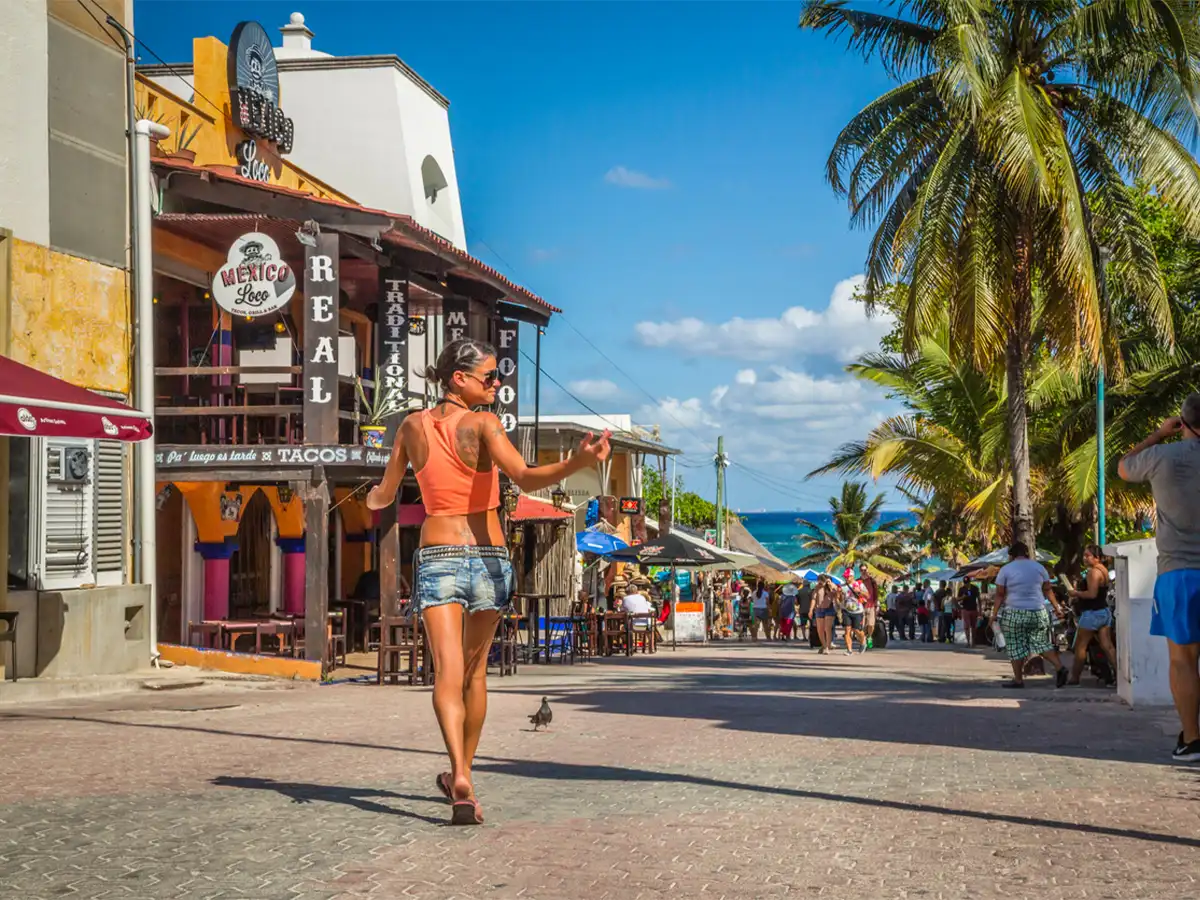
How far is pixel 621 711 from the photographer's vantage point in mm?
12359

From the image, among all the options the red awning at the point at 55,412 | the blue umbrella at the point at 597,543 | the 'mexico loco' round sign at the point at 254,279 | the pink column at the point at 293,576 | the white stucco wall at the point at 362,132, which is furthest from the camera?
the white stucco wall at the point at 362,132

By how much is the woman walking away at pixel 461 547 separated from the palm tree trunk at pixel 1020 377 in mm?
15169

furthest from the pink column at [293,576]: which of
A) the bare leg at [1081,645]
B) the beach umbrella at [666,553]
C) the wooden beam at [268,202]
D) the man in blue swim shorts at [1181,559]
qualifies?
the man in blue swim shorts at [1181,559]

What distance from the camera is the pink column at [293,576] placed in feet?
73.9

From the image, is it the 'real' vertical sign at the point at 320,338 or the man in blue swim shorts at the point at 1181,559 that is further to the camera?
the 'real' vertical sign at the point at 320,338

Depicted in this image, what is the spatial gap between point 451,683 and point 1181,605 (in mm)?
3908

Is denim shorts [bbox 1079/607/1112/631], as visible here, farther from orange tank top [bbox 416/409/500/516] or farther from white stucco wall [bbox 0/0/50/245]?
white stucco wall [bbox 0/0/50/245]

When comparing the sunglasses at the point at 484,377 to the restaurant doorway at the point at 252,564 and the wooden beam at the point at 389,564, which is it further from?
the restaurant doorway at the point at 252,564

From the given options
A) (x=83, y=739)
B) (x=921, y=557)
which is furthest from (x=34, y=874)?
(x=921, y=557)

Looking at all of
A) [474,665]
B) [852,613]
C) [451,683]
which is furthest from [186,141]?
[852,613]

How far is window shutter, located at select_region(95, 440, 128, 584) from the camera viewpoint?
15516mm

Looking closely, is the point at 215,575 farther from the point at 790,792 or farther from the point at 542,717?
the point at 790,792

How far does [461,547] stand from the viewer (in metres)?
6.51

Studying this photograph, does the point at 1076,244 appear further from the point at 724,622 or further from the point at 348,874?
the point at 724,622
